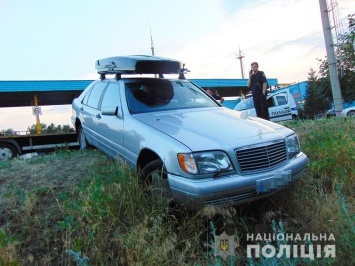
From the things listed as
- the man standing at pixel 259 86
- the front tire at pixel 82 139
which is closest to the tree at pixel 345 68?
the man standing at pixel 259 86

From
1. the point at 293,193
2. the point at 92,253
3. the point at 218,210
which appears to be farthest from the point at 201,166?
the point at 293,193

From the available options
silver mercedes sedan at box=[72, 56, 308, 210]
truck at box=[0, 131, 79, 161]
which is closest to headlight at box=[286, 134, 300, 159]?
silver mercedes sedan at box=[72, 56, 308, 210]

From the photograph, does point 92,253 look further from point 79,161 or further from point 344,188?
point 344,188

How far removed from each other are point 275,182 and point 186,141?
882 mm

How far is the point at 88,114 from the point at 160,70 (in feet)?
4.80

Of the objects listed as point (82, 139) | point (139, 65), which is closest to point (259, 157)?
point (139, 65)

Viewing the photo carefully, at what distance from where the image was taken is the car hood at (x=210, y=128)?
8.96 feet

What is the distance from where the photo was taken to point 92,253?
238 cm

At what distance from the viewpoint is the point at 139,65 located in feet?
13.4

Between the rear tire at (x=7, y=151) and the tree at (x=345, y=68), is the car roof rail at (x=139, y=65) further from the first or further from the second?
the tree at (x=345, y=68)

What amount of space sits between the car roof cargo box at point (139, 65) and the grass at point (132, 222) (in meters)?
1.42

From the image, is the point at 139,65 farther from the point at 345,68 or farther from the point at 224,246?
the point at 345,68

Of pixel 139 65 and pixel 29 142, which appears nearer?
pixel 139 65

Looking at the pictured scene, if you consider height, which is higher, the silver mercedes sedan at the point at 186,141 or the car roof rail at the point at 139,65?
the car roof rail at the point at 139,65
